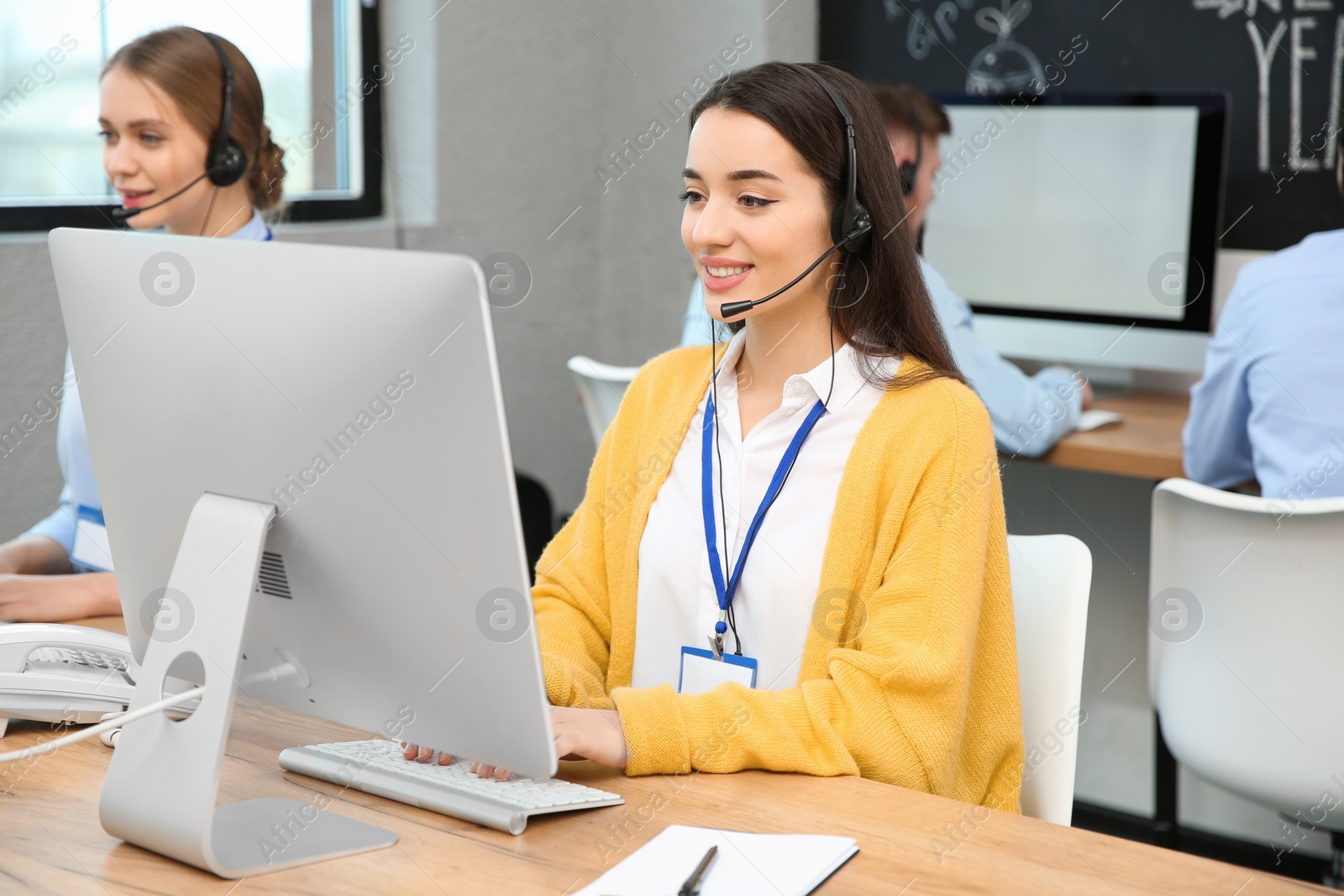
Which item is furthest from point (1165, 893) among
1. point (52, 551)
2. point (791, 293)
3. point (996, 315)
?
point (996, 315)

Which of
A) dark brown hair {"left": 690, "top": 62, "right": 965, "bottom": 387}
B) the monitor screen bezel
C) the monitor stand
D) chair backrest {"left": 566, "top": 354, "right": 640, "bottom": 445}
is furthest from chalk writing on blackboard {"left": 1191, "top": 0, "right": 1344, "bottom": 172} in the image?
the monitor stand

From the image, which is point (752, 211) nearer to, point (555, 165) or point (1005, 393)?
point (1005, 393)

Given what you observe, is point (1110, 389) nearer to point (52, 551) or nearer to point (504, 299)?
point (504, 299)

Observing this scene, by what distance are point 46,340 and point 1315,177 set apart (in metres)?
2.70

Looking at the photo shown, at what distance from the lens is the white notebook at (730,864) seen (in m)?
0.90

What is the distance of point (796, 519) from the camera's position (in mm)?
1358

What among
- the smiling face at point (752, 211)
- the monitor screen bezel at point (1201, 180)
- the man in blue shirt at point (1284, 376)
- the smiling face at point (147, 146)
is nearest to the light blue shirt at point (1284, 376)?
the man in blue shirt at point (1284, 376)

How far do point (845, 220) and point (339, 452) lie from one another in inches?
26.9

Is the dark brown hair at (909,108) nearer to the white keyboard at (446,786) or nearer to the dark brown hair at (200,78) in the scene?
the dark brown hair at (200,78)

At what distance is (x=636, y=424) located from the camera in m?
1.54

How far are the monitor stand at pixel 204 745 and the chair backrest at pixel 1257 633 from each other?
128cm

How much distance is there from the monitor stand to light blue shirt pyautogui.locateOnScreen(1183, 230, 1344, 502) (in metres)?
1.64

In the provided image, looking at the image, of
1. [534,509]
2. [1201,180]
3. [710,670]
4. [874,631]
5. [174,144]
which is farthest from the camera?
[534,509]

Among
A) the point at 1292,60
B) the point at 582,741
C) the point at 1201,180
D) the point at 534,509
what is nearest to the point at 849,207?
the point at 582,741
